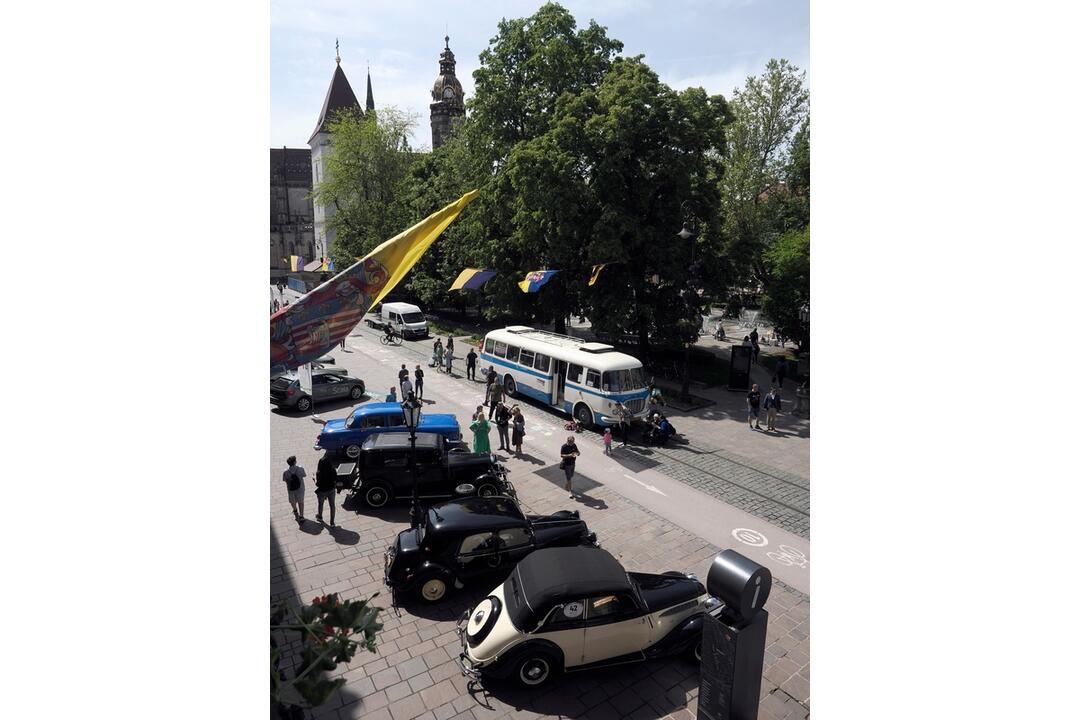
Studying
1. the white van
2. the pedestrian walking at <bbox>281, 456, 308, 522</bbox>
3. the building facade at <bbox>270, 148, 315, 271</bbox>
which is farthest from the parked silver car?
the building facade at <bbox>270, 148, 315, 271</bbox>

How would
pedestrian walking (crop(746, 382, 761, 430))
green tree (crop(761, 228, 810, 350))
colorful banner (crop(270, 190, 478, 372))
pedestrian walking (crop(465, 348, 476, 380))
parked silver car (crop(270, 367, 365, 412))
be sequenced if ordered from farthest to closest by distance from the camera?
1. green tree (crop(761, 228, 810, 350))
2. pedestrian walking (crop(465, 348, 476, 380))
3. parked silver car (crop(270, 367, 365, 412))
4. pedestrian walking (crop(746, 382, 761, 430))
5. colorful banner (crop(270, 190, 478, 372))

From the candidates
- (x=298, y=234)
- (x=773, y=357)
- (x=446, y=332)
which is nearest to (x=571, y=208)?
(x=773, y=357)

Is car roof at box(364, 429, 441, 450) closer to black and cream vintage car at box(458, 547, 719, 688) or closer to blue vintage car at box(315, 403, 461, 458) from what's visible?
blue vintage car at box(315, 403, 461, 458)

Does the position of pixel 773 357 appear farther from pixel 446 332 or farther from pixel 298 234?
pixel 298 234

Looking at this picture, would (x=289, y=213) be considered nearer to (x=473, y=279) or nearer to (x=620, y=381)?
(x=473, y=279)

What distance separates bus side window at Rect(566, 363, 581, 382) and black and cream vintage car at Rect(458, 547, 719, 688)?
10833 millimetres

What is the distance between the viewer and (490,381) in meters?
20.5

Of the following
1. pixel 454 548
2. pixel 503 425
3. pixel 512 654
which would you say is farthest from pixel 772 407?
pixel 512 654

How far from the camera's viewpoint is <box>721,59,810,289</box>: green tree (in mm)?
34125

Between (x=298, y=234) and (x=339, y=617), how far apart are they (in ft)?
360

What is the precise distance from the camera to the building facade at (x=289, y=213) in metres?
102

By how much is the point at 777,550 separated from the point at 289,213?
10843 cm

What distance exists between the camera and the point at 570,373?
62.3 feet

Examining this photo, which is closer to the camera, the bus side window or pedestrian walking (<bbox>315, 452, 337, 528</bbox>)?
pedestrian walking (<bbox>315, 452, 337, 528</bbox>)
